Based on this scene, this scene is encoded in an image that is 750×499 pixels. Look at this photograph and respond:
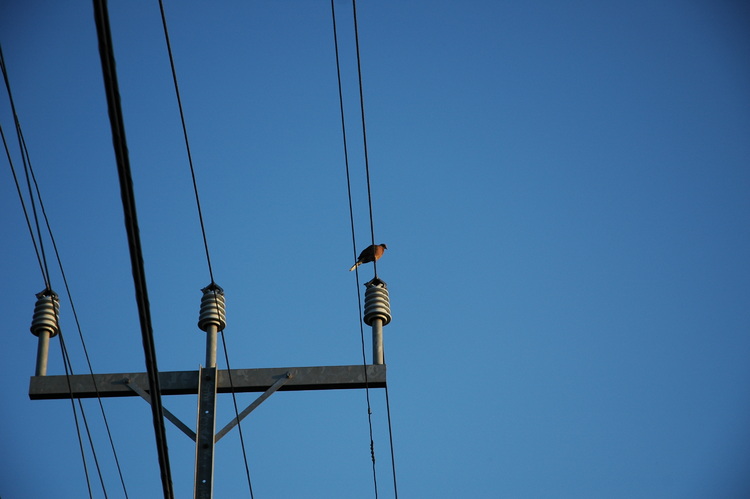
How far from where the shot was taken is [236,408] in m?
7.63

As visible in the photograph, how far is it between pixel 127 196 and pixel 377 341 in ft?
14.6

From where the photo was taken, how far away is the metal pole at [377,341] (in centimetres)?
805

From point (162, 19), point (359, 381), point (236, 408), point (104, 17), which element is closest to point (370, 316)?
point (359, 381)

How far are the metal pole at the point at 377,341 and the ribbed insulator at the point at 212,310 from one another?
1.32 meters

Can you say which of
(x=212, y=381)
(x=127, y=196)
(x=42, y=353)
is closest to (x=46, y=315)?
(x=42, y=353)

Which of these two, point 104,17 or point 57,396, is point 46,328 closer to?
point 57,396

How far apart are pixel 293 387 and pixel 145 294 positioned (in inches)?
143

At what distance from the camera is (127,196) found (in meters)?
4.04

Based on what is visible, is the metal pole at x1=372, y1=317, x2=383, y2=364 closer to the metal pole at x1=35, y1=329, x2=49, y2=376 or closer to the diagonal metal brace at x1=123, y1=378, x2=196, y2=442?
the diagonal metal brace at x1=123, y1=378, x2=196, y2=442

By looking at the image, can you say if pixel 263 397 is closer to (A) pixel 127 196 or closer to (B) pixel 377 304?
(B) pixel 377 304

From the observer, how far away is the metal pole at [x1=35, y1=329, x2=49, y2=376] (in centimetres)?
820

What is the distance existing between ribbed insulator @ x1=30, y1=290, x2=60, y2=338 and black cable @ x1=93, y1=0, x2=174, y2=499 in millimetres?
3945

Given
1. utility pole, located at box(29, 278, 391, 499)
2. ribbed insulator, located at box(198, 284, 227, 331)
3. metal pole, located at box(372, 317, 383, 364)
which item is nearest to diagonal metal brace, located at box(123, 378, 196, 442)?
utility pole, located at box(29, 278, 391, 499)

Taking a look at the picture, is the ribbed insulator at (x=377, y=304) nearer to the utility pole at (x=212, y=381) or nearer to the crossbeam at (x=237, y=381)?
the utility pole at (x=212, y=381)
